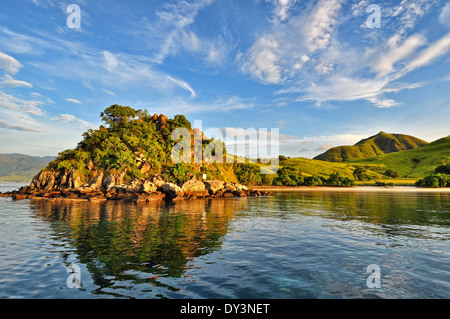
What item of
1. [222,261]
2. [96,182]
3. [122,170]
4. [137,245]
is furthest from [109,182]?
[222,261]

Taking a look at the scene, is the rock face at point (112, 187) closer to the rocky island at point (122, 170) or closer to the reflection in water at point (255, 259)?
the rocky island at point (122, 170)

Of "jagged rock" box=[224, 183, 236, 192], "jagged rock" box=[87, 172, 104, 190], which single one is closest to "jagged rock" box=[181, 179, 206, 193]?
"jagged rock" box=[224, 183, 236, 192]

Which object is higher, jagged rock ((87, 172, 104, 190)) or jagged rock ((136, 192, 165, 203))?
jagged rock ((87, 172, 104, 190))

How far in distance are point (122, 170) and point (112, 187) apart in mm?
7359

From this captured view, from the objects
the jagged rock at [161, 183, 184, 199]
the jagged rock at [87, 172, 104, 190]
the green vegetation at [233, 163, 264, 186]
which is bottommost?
the jagged rock at [161, 183, 184, 199]

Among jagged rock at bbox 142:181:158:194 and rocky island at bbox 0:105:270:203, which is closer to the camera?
jagged rock at bbox 142:181:158:194

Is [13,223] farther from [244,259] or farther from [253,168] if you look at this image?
[253,168]

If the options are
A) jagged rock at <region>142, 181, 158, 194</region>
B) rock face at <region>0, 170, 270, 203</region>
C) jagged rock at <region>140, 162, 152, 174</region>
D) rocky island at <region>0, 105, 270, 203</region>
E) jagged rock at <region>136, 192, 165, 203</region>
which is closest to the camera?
jagged rock at <region>136, 192, 165, 203</region>

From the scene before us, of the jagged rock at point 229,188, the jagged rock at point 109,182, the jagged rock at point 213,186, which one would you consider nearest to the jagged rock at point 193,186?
the jagged rock at point 213,186

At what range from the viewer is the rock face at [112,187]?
67.7m

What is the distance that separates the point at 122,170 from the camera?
78.4 m

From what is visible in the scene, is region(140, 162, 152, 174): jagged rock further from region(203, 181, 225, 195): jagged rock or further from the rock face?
region(203, 181, 225, 195): jagged rock

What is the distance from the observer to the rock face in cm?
6765

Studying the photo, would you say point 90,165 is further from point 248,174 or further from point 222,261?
point 248,174
